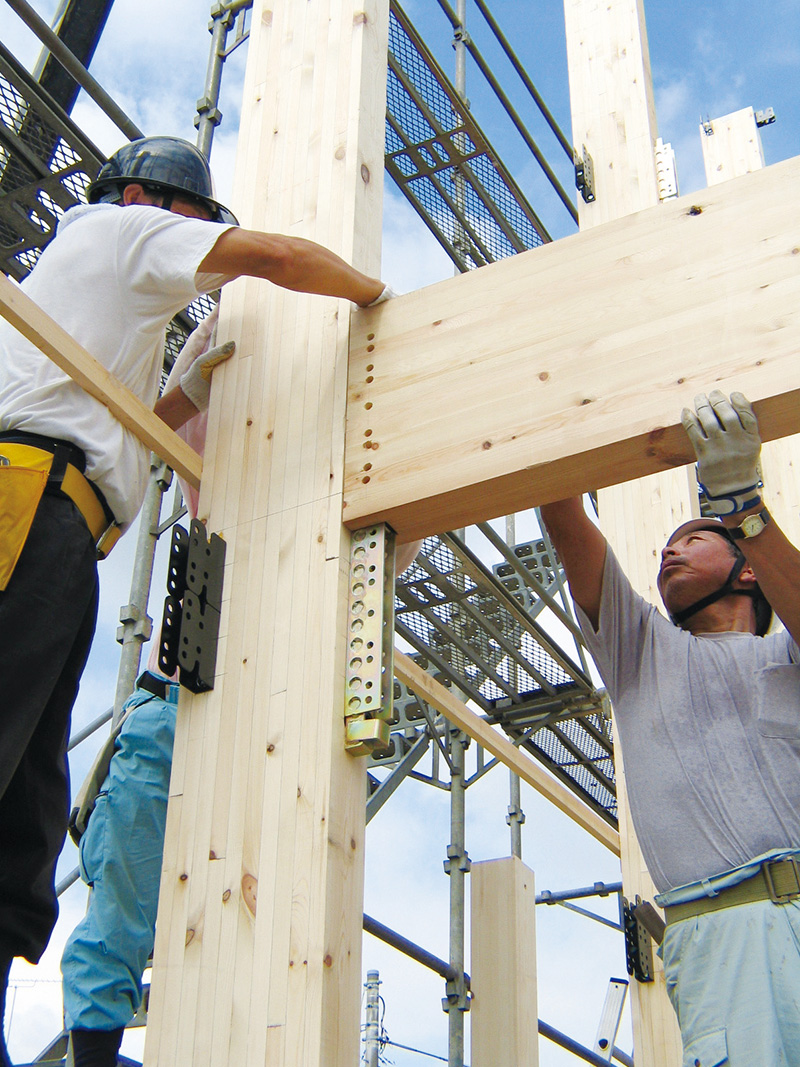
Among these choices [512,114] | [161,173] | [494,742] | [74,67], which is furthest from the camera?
[512,114]

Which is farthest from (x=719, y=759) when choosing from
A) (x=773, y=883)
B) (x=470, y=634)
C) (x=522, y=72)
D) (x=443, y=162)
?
(x=522, y=72)

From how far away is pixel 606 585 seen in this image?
2406 millimetres

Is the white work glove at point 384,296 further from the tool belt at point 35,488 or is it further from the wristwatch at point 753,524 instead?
the wristwatch at point 753,524

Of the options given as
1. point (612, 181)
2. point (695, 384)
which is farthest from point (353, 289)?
point (612, 181)

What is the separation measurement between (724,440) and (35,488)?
1.20 metres

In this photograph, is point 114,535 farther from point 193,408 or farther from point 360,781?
point 360,781

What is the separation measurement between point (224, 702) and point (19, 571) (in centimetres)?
45

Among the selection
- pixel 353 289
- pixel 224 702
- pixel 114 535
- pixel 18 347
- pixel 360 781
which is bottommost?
pixel 360 781

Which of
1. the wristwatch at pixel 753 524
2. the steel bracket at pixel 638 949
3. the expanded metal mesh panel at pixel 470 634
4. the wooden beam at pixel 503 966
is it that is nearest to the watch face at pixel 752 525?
the wristwatch at pixel 753 524

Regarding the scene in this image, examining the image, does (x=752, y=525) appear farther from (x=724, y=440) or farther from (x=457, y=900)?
(x=457, y=900)

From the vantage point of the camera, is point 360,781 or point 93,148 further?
point 93,148

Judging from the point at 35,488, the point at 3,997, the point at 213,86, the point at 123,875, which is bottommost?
the point at 3,997

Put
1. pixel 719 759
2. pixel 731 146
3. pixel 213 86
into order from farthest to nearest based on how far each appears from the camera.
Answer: pixel 213 86, pixel 731 146, pixel 719 759

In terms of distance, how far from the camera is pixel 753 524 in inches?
80.6
